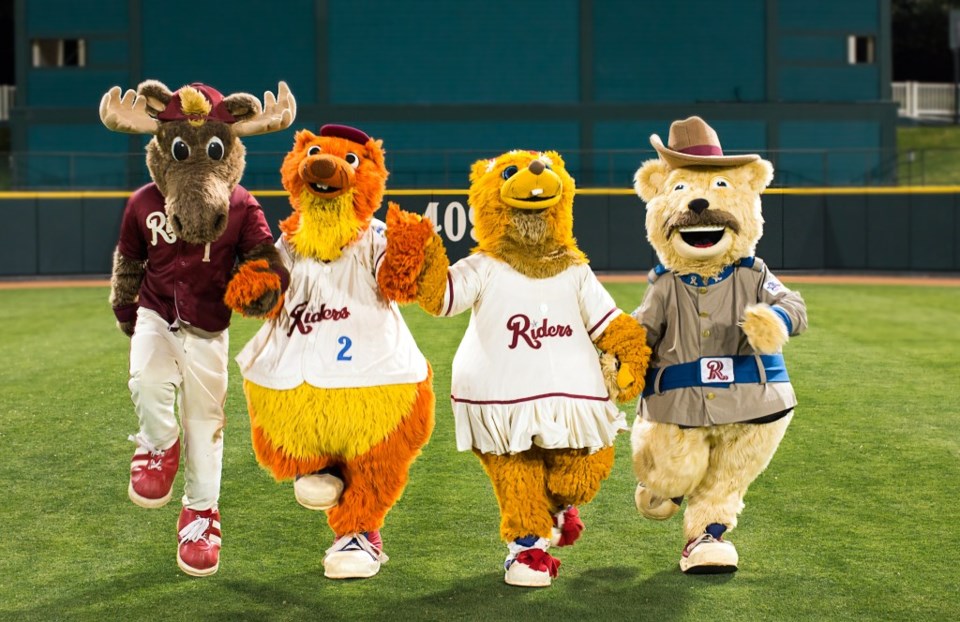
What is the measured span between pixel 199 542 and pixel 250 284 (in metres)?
1.05

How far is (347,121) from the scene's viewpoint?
984 inches

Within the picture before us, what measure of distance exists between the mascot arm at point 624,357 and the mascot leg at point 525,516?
40 cm

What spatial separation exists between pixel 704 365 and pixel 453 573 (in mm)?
1278

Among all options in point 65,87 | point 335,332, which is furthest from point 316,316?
point 65,87

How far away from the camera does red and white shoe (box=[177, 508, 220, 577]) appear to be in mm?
4801

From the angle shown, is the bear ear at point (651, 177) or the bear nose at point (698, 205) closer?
the bear nose at point (698, 205)

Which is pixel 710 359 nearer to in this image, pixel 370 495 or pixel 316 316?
pixel 370 495

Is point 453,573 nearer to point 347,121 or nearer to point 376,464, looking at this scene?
point 376,464

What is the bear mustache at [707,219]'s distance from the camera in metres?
4.96

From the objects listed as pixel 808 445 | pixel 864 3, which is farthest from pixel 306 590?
pixel 864 3

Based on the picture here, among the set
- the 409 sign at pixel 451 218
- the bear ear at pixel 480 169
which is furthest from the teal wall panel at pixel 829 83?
the bear ear at pixel 480 169

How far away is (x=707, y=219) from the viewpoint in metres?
4.95

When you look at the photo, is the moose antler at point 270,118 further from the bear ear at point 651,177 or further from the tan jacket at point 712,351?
the tan jacket at point 712,351

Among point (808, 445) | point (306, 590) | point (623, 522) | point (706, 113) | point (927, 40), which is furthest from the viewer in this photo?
point (927, 40)
